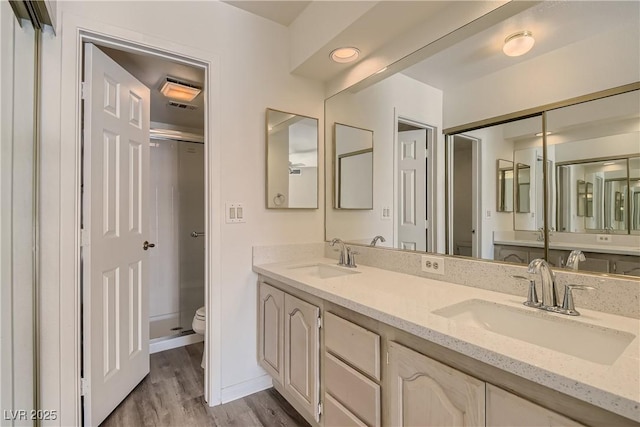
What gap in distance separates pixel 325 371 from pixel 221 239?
959 mm

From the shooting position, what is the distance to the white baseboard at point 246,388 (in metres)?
1.87

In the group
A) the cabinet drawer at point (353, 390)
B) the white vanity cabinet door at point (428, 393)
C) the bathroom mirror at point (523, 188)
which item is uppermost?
the bathroom mirror at point (523, 188)

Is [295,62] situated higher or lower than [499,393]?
higher

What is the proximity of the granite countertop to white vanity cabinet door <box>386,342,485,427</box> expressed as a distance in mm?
97

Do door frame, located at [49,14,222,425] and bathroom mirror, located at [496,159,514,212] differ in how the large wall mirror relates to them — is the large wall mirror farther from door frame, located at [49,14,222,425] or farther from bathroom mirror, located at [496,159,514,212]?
door frame, located at [49,14,222,425]

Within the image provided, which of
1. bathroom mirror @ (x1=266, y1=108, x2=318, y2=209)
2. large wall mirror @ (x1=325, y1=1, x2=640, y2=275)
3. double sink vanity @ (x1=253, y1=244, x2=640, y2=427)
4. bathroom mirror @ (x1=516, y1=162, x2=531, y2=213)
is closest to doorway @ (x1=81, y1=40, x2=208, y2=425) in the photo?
bathroom mirror @ (x1=266, y1=108, x2=318, y2=209)

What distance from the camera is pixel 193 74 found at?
222cm

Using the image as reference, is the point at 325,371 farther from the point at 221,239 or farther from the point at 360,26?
the point at 360,26

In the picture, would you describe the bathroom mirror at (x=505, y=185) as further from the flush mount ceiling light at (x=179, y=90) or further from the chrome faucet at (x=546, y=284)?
the flush mount ceiling light at (x=179, y=90)

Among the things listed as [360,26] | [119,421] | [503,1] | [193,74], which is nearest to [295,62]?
[360,26]

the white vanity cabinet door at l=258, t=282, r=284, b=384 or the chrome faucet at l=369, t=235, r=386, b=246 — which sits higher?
the chrome faucet at l=369, t=235, r=386, b=246

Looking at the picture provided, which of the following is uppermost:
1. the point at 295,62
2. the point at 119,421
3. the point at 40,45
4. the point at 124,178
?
the point at 295,62

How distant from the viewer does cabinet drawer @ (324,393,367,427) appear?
1.22 meters

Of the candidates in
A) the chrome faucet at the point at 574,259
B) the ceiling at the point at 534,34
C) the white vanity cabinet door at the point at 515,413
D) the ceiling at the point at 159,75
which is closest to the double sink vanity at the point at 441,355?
the white vanity cabinet door at the point at 515,413
